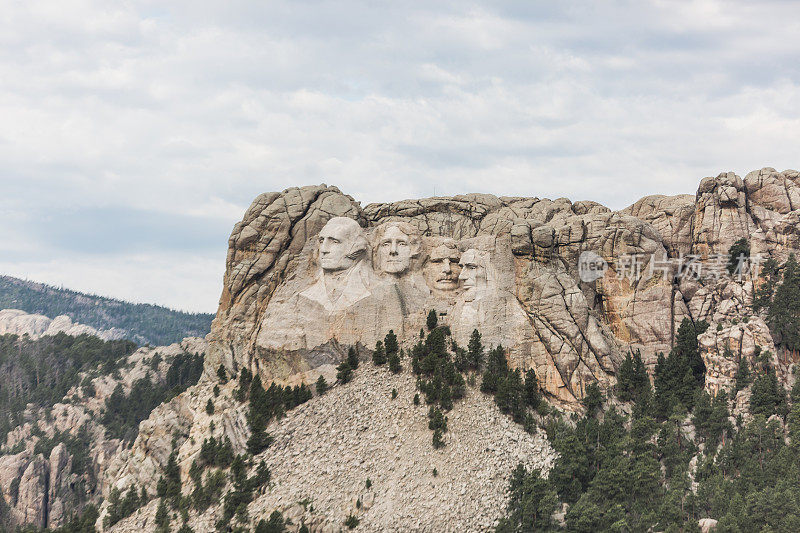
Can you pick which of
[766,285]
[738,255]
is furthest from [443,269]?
[766,285]

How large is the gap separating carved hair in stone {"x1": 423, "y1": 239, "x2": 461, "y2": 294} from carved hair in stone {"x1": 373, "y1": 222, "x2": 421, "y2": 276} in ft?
5.87

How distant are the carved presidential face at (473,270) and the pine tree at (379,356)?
10.3m

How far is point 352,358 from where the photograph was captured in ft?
274

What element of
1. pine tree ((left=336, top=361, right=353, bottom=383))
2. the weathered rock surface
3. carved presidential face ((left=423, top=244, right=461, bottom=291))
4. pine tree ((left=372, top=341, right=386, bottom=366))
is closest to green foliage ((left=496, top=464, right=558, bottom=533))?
the weathered rock surface

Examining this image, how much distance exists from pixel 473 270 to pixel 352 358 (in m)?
14.5

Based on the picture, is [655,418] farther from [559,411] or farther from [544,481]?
[544,481]

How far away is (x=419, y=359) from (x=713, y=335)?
26.4 m

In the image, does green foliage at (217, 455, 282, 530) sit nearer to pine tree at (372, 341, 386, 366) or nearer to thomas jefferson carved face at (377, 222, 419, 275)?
pine tree at (372, 341, 386, 366)

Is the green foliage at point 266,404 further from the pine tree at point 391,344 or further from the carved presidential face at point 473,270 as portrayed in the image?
the carved presidential face at point 473,270

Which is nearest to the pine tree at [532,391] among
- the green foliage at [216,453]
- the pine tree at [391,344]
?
the pine tree at [391,344]

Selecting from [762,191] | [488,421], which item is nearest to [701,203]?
[762,191]

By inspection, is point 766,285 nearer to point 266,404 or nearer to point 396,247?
point 396,247

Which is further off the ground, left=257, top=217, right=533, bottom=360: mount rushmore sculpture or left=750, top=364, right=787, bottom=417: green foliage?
left=257, top=217, right=533, bottom=360: mount rushmore sculpture

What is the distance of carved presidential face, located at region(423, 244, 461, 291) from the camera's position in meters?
88.7
